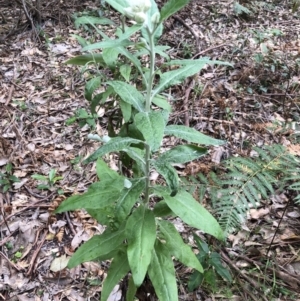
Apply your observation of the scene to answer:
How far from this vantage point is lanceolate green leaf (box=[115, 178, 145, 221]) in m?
1.44

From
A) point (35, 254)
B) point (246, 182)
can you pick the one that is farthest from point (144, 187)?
point (35, 254)

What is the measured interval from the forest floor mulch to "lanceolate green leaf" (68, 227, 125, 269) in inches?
24.6

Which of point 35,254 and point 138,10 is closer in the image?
point 138,10

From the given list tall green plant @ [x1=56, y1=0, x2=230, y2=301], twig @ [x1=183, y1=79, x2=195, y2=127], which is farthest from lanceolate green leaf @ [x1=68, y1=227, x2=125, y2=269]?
twig @ [x1=183, y1=79, x2=195, y2=127]

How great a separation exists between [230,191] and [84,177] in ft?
4.81

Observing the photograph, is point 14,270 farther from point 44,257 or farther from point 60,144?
point 60,144

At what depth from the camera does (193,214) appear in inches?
59.4

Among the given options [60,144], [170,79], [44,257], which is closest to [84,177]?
[60,144]

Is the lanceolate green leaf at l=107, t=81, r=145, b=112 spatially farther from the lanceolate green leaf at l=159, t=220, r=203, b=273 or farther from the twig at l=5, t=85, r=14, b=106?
the twig at l=5, t=85, r=14, b=106

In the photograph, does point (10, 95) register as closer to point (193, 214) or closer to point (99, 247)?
point (99, 247)

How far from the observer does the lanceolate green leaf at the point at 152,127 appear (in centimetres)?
119

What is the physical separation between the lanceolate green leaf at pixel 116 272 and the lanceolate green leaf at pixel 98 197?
361mm

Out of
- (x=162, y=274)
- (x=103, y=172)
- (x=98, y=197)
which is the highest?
(x=98, y=197)

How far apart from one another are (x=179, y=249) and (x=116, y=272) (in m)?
0.32
